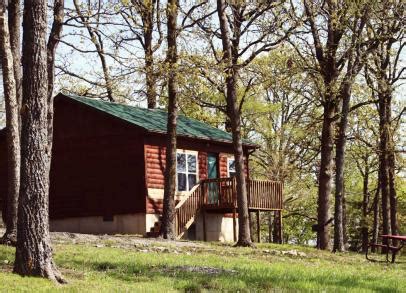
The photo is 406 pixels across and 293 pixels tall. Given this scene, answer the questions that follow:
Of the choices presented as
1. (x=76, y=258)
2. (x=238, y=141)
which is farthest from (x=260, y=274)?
(x=238, y=141)

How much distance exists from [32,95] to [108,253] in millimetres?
6221

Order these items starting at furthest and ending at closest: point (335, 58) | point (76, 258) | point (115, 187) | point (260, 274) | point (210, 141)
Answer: point (210, 141) → point (115, 187) → point (335, 58) → point (76, 258) → point (260, 274)

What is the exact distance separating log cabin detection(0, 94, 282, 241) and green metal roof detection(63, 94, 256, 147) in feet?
0.26

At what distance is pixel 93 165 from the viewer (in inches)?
1267

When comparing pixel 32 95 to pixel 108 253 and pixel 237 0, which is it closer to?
pixel 108 253

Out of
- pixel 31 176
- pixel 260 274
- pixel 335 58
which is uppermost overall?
pixel 335 58

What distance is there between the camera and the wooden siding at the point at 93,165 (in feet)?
102

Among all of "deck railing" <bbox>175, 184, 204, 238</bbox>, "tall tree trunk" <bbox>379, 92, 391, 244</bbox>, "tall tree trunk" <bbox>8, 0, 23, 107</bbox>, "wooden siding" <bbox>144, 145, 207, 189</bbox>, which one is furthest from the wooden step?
"tall tree trunk" <bbox>379, 92, 391, 244</bbox>

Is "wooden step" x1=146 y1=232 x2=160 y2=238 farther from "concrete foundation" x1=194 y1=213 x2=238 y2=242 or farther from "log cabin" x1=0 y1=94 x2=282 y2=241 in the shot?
"concrete foundation" x1=194 y1=213 x2=238 y2=242

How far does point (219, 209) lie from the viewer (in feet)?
106

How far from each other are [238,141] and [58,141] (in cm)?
1140

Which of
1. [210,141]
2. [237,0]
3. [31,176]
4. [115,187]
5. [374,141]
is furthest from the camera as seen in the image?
[374,141]

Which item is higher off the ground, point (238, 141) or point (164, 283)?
point (238, 141)

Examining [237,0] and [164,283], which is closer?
[164,283]
